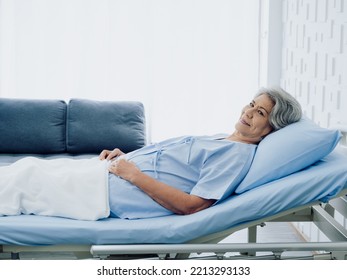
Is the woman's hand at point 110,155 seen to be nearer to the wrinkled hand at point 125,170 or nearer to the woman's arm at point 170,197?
the wrinkled hand at point 125,170

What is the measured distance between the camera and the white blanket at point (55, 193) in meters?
1.70

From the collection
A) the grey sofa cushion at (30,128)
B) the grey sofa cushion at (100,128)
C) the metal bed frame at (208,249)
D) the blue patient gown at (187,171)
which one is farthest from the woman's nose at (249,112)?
the grey sofa cushion at (30,128)

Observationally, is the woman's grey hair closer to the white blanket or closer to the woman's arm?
the woman's arm

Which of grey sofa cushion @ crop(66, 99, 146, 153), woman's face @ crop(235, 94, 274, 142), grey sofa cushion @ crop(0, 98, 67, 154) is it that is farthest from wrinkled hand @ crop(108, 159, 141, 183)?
grey sofa cushion @ crop(0, 98, 67, 154)

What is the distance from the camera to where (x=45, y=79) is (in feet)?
13.4

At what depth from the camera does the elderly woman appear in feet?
5.58

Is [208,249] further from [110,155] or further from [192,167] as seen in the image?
[110,155]

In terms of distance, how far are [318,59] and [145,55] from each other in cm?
179

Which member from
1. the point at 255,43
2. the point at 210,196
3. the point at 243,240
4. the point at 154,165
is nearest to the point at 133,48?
the point at 255,43

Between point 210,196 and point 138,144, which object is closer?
point 210,196

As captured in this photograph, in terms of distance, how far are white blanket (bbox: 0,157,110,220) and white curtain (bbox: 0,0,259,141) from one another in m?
2.33

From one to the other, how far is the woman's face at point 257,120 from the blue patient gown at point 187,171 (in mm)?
85

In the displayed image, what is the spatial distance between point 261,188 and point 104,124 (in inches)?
75.8
